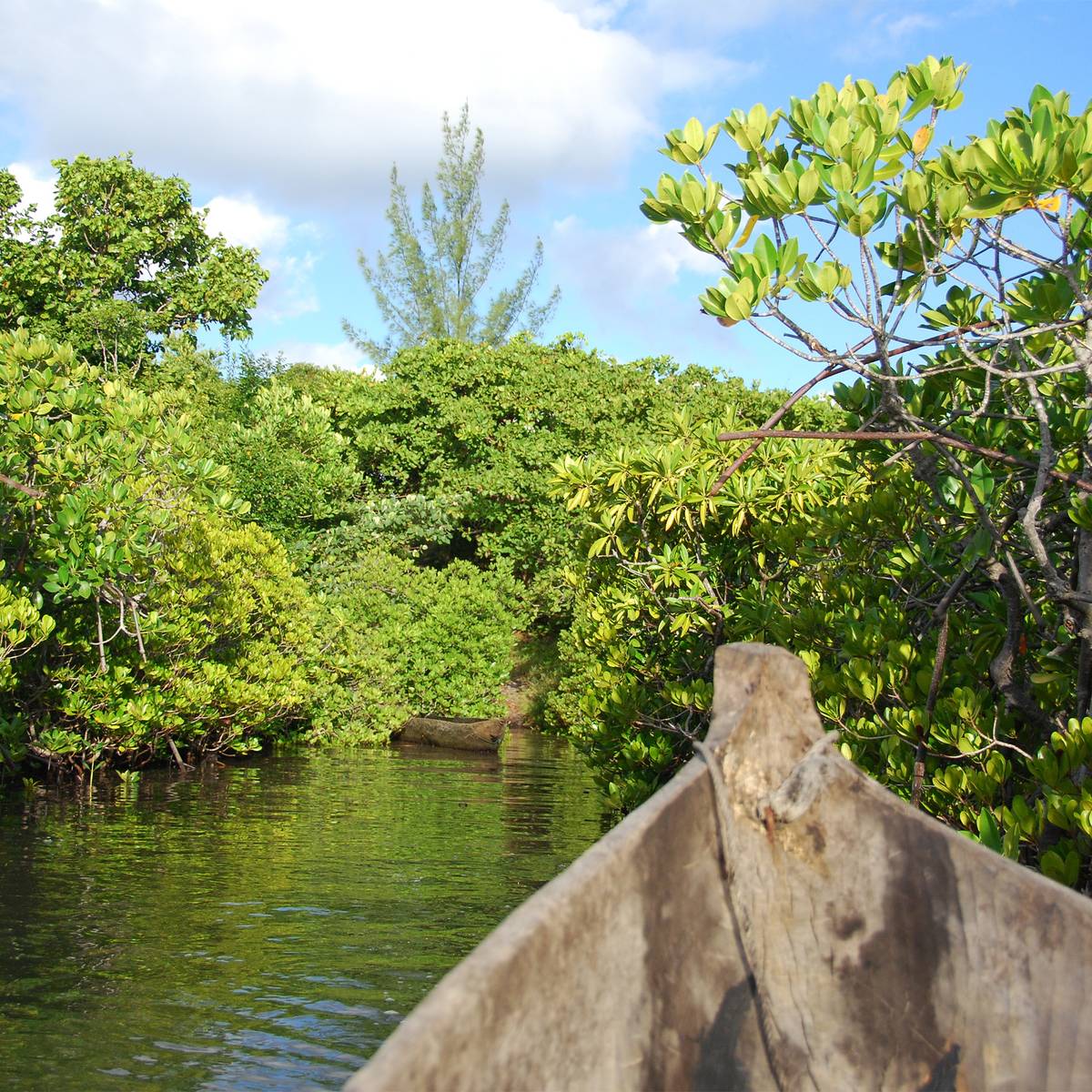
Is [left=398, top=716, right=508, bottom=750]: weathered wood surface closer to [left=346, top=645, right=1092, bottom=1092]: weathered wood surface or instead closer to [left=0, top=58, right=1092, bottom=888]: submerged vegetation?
[left=0, top=58, right=1092, bottom=888]: submerged vegetation

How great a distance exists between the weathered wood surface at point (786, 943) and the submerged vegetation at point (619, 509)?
128 cm

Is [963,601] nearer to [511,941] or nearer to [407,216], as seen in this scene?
[511,941]

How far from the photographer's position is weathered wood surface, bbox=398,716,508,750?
702 inches

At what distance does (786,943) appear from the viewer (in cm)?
274

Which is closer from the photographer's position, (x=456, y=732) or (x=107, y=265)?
(x=456, y=732)

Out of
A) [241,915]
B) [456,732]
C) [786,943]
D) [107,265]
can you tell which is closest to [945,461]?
[786,943]

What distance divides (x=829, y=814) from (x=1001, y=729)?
230 cm

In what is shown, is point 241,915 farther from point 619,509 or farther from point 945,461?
point 945,461

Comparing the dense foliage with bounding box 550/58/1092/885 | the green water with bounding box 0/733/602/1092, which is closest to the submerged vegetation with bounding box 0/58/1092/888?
the dense foliage with bounding box 550/58/1092/885

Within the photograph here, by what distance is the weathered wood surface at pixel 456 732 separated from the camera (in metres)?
17.8

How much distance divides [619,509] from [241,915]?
11.9 ft

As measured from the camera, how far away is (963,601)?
5.45m

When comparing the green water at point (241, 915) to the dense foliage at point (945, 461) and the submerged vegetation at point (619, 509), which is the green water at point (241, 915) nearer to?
the submerged vegetation at point (619, 509)

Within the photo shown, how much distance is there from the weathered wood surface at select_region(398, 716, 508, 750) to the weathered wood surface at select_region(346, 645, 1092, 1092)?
49.8 ft
